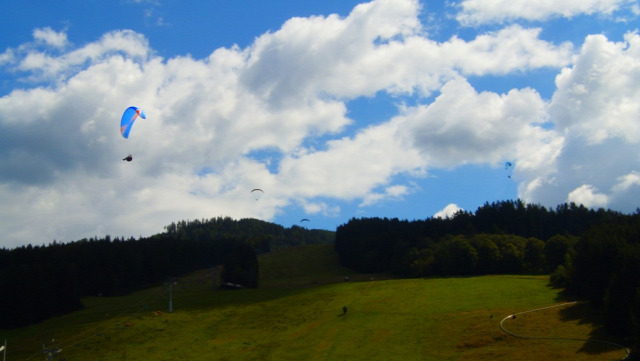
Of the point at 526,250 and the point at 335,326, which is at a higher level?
the point at 526,250

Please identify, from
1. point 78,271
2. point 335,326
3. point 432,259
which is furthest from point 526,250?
point 78,271

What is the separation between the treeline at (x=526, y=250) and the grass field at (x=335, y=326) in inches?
160

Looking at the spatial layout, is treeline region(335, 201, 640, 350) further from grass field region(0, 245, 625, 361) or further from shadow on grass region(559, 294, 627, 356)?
grass field region(0, 245, 625, 361)

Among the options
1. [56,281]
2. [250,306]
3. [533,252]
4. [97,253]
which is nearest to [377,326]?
[250,306]

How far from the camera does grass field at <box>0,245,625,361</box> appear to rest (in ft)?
204

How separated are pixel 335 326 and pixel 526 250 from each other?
2881 inches

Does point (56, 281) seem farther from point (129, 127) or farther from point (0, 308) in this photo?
point (129, 127)

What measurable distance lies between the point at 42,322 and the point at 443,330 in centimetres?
8297

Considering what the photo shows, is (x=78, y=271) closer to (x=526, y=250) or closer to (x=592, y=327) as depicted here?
(x=526, y=250)

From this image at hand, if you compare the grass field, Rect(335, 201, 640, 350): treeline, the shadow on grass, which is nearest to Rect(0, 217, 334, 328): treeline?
the grass field

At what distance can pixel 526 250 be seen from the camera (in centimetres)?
13325

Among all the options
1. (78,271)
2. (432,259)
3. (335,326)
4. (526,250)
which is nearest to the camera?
(335,326)

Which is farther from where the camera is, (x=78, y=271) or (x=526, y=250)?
(x=78, y=271)

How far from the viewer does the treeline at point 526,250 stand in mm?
60625
